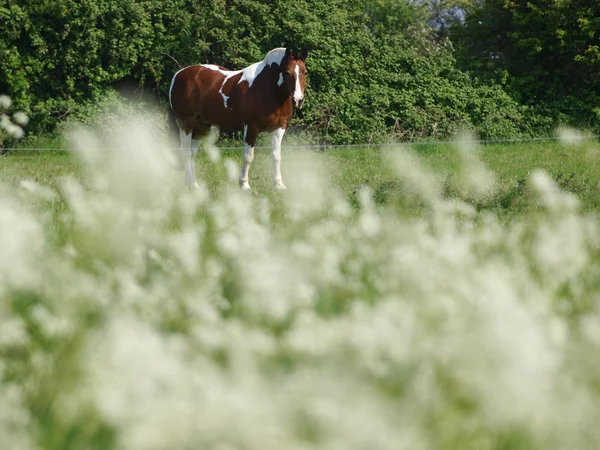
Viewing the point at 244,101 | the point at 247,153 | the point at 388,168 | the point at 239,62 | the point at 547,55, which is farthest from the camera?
the point at 547,55

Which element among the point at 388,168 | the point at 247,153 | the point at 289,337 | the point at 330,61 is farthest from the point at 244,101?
the point at 289,337

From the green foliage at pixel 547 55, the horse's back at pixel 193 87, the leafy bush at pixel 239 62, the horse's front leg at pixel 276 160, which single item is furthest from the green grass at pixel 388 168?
the green foliage at pixel 547 55

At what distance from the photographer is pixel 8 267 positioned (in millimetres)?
2635

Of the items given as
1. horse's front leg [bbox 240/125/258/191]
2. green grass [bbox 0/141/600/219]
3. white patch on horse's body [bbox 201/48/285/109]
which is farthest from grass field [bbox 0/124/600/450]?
white patch on horse's body [bbox 201/48/285/109]

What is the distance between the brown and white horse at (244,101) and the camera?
9.83 metres

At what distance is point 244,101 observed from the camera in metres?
10.2

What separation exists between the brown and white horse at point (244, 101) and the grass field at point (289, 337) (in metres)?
5.34

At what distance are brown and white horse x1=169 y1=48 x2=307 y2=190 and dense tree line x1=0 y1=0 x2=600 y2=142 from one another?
6368 mm

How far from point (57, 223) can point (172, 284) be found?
7.61 feet

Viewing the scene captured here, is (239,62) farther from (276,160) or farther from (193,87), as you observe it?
(276,160)

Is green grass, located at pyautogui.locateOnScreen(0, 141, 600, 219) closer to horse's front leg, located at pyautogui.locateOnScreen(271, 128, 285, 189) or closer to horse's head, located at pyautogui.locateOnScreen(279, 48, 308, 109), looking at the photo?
horse's front leg, located at pyautogui.locateOnScreen(271, 128, 285, 189)

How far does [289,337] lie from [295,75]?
789cm

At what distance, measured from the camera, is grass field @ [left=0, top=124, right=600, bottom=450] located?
1448 mm

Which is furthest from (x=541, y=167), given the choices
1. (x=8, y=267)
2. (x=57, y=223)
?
(x=8, y=267)
